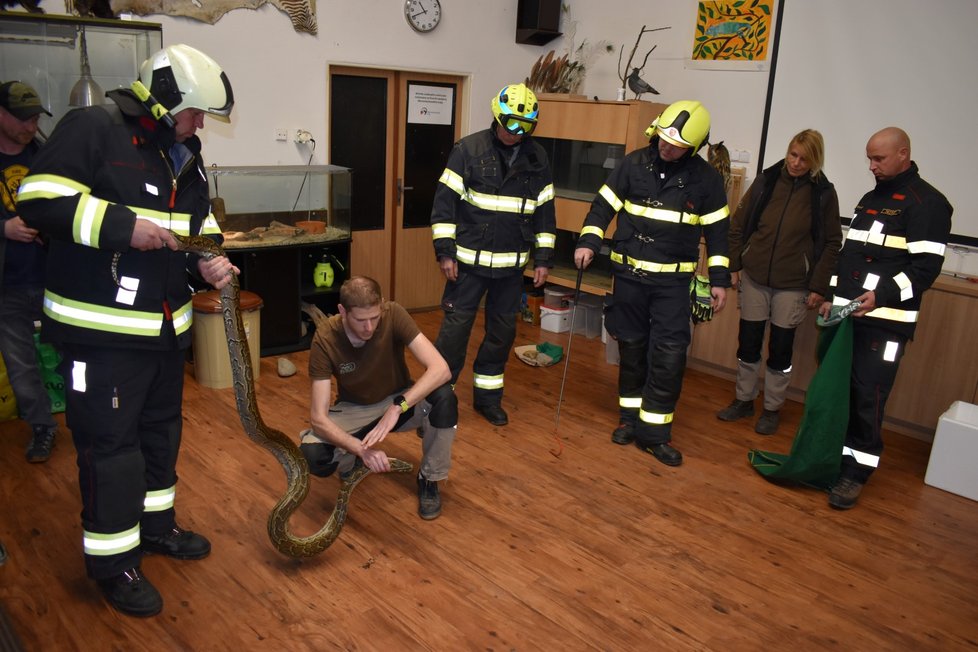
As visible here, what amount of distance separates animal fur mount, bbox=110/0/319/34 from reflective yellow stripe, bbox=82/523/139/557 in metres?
3.65

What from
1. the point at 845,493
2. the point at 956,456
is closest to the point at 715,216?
the point at 845,493

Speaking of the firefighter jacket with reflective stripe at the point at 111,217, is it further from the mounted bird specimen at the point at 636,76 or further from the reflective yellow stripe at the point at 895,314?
the mounted bird specimen at the point at 636,76

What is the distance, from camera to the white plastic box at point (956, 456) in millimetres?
4086

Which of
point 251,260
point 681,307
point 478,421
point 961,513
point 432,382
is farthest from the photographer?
point 251,260

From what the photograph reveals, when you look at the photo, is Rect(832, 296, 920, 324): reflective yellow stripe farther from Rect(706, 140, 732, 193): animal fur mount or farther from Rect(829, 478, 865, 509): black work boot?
Rect(706, 140, 732, 193): animal fur mount

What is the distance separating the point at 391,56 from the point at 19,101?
11.1 feet

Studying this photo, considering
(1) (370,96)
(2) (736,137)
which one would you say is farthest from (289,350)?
(2) (736,137)

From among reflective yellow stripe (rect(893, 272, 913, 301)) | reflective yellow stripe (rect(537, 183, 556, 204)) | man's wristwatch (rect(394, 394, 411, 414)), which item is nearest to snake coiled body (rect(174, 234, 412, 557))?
man's wristwatch (rect(394, 394, 411, 414))

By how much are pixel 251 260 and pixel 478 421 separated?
201 cm

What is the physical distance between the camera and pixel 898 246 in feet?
12.5

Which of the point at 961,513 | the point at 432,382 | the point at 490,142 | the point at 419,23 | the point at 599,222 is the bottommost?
the point at 961,513

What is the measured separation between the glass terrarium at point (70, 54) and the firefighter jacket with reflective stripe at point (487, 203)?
2121 millimetres

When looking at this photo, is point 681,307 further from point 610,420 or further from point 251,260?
point 251,260

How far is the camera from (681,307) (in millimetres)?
4223
